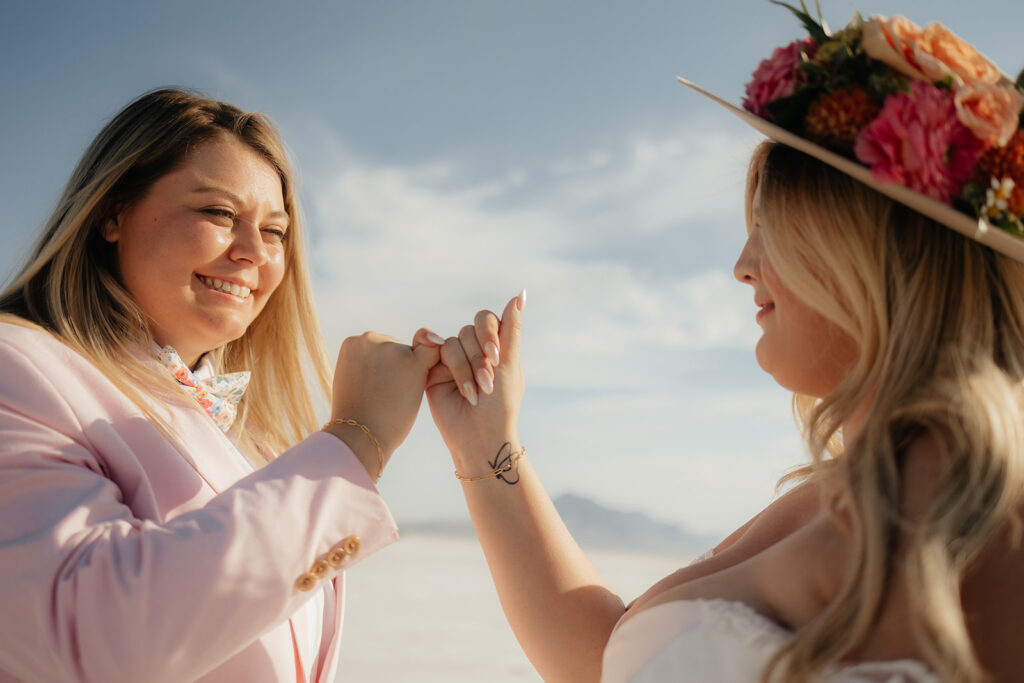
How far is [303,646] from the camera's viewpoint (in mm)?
2182

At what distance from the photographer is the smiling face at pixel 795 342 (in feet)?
6.58

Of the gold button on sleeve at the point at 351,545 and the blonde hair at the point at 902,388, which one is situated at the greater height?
the blonde hair at the point at 902,388

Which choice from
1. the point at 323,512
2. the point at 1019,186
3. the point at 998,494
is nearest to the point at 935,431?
the point at 998,494

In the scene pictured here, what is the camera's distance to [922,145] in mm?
1728

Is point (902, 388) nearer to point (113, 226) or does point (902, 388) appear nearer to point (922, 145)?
point (922, 145)

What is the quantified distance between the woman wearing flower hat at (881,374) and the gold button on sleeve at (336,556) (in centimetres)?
69

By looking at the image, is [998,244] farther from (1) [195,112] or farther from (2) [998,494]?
(1) [195,112]

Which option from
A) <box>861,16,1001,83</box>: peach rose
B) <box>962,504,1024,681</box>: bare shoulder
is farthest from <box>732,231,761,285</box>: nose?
<box>962,504,1024,681</box>: bare shoulder

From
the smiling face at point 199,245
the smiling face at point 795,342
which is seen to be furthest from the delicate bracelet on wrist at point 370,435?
the smiling face at point 795,342

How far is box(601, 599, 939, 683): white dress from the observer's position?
5.00 ft

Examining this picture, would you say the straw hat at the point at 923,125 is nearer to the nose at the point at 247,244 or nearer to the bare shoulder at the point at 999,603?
the bare shoulder at the point at 999,603

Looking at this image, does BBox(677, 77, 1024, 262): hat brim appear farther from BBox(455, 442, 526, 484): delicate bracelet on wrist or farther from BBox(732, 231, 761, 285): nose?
BBox(455, 442, 526, 484): delicate bracelet on wrist

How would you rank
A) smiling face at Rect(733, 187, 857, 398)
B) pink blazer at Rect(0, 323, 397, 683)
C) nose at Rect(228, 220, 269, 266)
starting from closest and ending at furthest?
pink blazer at Rect(0, 323, 397, 683), smiling face at Rect(733, 187, 857, 398), nose at Rect(228, 220, 269, 266)

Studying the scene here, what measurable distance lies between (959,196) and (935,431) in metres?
0.53
